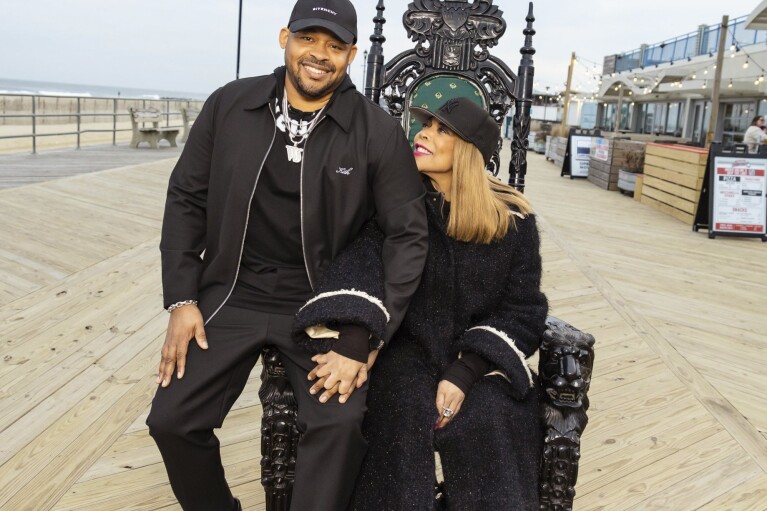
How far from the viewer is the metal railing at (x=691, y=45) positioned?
72.2 ft

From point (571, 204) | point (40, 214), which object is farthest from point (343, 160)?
point (571, 204)

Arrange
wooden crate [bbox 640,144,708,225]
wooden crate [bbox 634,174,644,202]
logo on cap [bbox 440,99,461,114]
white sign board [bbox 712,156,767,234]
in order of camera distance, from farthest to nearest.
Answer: wooden crate [bbox 634,174,644,202], wooden crate [bbox 640,144,708,225], white sign board [bbox 712,156,767,234], logo on cap [bbox 440,99,461,114]

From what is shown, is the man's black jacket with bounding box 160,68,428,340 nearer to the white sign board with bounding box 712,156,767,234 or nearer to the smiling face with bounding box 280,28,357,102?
the smiling face with bounding box 280,28,357,102

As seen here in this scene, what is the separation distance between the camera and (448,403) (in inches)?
76.4

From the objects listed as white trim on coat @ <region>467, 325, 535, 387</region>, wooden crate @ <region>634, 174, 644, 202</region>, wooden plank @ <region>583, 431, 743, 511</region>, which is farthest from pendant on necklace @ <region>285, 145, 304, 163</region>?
wooden crate @ <region>634, 174, 644, 202</region>

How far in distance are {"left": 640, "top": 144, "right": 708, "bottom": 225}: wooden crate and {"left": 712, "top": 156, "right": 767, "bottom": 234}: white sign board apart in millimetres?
453

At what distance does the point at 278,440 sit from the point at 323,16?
1.26m

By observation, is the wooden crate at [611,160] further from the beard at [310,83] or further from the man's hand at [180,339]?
the man's hand at [180,339]

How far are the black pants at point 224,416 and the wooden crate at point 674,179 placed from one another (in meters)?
7.84

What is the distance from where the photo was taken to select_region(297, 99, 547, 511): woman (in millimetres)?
1827

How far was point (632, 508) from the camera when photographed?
2.52 m

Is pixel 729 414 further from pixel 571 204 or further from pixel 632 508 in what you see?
pixel 571 204

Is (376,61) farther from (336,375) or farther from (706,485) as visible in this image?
(706,485)

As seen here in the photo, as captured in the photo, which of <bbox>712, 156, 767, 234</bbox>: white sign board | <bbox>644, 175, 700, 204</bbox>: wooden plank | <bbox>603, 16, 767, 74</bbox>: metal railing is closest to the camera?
<bbox>712, 156, 767, 234</bbox>: white sign board
